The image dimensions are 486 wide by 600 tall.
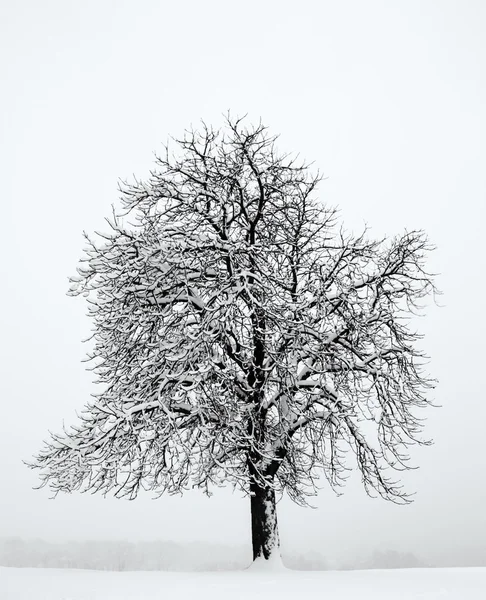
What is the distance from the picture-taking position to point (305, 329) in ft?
36.6

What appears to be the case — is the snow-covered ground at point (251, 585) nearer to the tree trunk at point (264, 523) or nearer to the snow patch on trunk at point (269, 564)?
the snow patch on trunk at point (269, 564)

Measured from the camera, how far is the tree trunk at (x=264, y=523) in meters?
11.1

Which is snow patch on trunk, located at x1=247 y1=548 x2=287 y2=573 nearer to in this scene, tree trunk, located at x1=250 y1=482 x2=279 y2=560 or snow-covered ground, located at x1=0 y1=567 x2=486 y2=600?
tree trunk, located at x1=250 y1=482 x2=279 y2=560

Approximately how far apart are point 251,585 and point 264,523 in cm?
335

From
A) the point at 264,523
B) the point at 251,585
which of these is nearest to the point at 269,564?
the point at 264,523

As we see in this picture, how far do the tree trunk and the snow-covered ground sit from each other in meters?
1.42

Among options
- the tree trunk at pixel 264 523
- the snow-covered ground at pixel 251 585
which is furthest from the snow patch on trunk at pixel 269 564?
the snow-covered ground at pixel 251 585

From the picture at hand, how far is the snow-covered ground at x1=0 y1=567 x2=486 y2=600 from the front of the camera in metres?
7.13

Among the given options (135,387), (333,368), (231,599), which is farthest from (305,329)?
(231,599)

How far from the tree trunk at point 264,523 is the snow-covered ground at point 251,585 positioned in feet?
4.67

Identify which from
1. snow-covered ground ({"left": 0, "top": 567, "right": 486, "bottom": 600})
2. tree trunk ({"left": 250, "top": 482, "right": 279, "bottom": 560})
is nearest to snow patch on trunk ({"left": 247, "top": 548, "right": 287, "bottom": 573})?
tree trunk ({"left": 250, "top": 482, "right": 279, "bottom": 560})

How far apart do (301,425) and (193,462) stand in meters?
2.61

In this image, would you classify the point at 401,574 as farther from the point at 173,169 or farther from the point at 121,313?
the point at 173,169

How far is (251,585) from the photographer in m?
7.98
